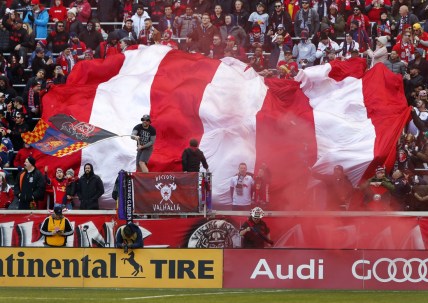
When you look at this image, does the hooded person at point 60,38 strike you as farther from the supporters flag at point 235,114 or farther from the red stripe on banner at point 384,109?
the red stripe on banner at point 384,109

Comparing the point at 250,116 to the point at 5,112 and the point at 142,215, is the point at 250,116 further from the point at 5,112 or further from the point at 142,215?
the point at 5,112

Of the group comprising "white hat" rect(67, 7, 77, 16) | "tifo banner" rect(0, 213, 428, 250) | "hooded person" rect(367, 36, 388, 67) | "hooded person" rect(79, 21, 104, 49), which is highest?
"white hat" rect(67, 7, 77, 16)

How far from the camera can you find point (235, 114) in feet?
95.5

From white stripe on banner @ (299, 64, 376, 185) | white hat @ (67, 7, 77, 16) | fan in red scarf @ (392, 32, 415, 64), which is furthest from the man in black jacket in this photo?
white hat @ (67, 7, 77, 16)

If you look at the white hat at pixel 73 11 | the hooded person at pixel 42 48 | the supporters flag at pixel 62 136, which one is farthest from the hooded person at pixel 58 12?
the supporters flag at pixel 62 136

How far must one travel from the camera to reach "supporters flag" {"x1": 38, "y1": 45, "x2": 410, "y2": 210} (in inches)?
1105

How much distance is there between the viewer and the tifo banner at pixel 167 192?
2594cm

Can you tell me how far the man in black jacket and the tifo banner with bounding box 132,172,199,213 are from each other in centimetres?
67

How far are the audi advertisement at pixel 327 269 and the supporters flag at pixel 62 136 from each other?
6907 millimetres

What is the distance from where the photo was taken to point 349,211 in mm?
26438

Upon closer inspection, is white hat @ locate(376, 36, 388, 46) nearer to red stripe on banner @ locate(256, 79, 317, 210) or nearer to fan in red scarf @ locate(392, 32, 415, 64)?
fan in red scarf @ locate(392, 32, 415, 64)

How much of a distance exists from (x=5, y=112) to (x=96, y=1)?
5.81 m

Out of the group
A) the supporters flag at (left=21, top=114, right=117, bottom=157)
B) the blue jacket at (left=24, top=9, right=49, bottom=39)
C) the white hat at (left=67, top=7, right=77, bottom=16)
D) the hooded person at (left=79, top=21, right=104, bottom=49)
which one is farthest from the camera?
the blue jacket at (left=24, top=9, right=49, bottom=39)

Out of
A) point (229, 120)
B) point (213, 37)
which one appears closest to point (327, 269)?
point (229, 120)
